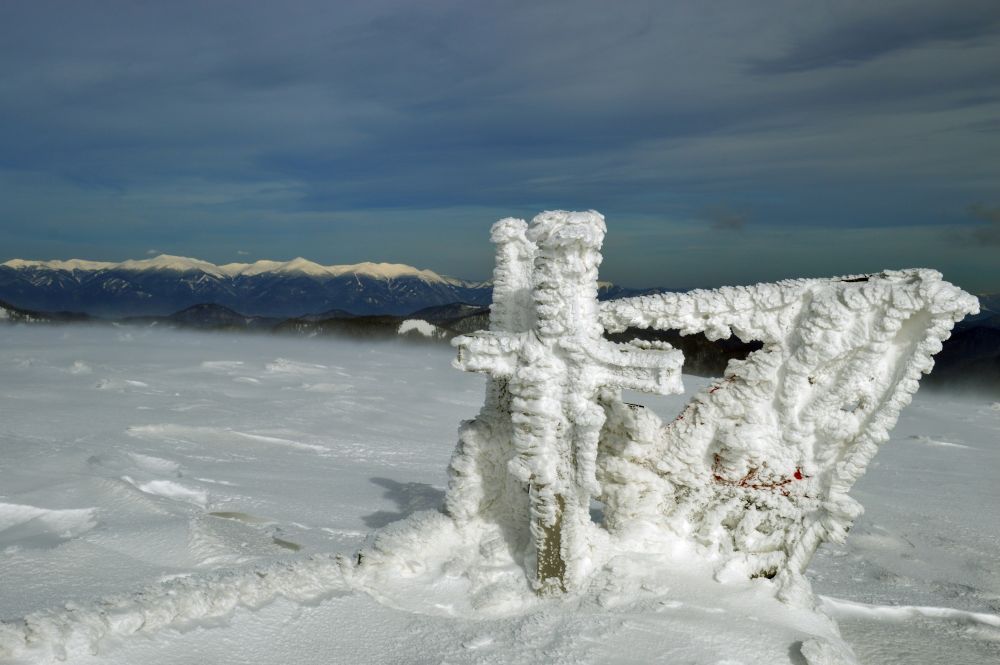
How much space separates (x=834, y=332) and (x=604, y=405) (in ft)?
5.55

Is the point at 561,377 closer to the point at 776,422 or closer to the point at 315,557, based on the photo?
the point at 776,422

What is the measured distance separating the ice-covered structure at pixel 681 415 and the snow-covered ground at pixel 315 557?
48 cm

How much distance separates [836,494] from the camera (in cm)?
514

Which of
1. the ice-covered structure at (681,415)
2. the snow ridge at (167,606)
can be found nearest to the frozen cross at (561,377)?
the ice-covered structure at (681,415)

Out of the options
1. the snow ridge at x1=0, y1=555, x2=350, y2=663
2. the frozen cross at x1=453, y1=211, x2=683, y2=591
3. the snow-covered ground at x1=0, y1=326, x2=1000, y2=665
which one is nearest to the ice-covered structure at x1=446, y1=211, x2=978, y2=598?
the frozen cross at x1=453, y1=211, x2=683, y2=591

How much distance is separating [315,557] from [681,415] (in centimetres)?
289

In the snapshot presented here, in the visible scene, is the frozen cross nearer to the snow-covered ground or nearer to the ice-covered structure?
the ice-covered structure

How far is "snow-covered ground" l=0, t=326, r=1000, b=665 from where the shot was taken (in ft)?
13.2

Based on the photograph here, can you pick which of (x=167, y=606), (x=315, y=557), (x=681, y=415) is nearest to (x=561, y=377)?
(x=681, y=415)

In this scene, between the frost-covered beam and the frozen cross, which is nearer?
the frozen cross

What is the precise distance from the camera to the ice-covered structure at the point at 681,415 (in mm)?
4602

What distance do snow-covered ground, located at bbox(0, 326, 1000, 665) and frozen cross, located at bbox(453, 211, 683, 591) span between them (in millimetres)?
433

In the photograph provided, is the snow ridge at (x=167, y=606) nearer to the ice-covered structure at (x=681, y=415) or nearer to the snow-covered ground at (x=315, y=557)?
the snow-covered ground at (x=315, y=557)

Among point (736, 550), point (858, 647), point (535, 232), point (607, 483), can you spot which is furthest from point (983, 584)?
point (535, 232)
